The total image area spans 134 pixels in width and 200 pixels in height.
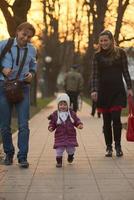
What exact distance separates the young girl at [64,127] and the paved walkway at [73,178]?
281mm

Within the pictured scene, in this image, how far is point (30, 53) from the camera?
9.68 m

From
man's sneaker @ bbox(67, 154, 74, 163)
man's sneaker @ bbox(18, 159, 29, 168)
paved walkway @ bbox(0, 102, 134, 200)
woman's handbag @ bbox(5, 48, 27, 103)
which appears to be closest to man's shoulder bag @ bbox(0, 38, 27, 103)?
woman's handbag @ bbox(5, 48, 27, 103)

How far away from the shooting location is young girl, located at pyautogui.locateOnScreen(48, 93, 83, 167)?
9.91 meters

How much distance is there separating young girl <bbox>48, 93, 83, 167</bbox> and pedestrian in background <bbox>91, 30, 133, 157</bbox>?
2.63 ft

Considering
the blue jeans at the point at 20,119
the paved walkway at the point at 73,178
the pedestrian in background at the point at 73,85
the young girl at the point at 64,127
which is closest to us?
the paved walkway at the point at 73,178

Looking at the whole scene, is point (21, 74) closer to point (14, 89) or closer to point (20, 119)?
point (14, 89)

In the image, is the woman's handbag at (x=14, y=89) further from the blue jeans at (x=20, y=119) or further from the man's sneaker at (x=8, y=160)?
the man's sneaker at (x=8, y=160)

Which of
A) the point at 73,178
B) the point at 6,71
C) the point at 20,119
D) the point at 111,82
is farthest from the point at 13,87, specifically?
the point at 111,82

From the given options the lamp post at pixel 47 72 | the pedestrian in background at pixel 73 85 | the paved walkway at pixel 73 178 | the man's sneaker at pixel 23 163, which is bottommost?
the paved walkway at pixel 73 178

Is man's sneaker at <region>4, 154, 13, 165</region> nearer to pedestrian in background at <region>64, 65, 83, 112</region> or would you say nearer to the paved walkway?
the paved walkway

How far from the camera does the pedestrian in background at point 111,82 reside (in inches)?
419

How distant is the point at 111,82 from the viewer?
10.7m

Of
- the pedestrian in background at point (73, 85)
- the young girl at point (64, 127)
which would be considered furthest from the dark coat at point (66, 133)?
the pedestrian in background at point (73, 85)

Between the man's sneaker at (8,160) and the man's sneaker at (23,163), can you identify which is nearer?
the man's sneaker at (23,163)
